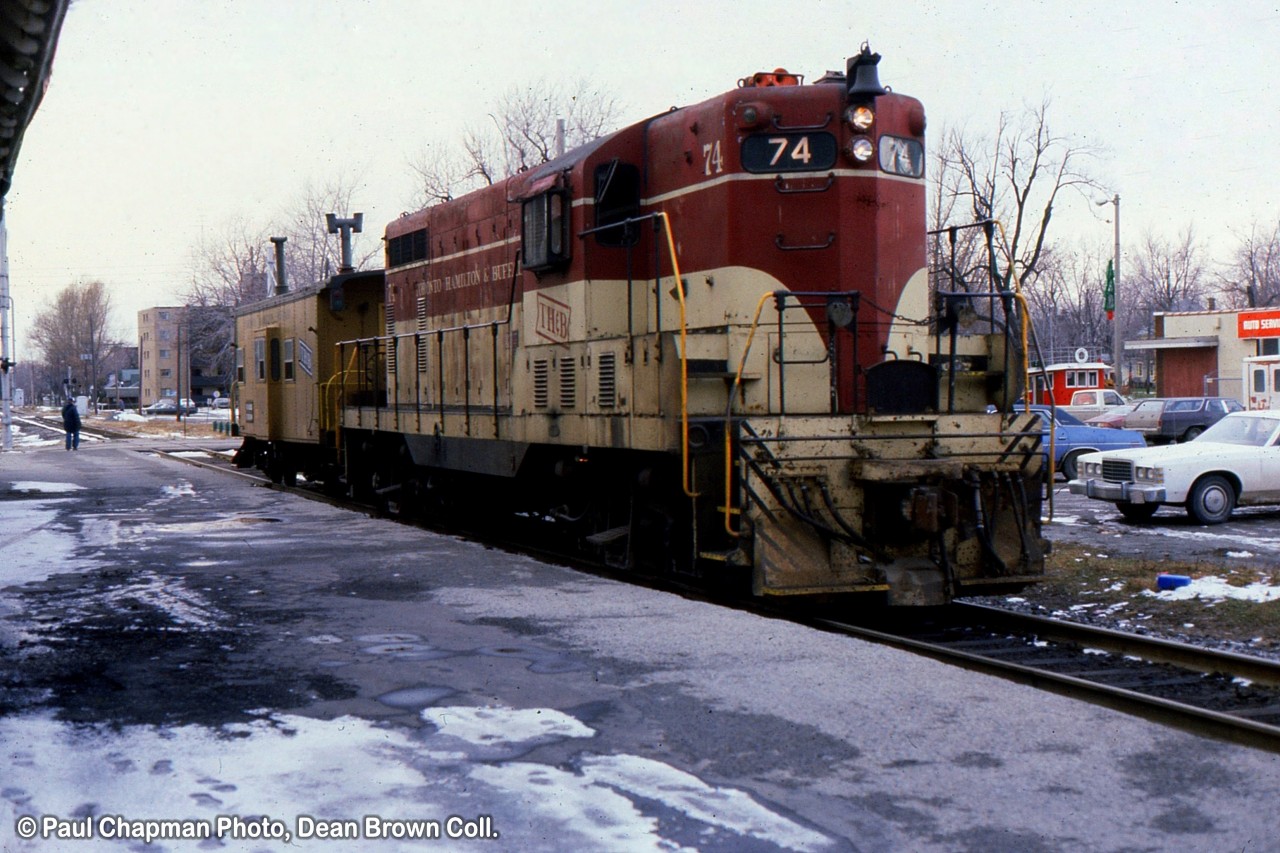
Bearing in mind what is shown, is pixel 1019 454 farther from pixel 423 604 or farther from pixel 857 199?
pixel 423 604

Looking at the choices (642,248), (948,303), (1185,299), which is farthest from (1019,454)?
(1185,299)

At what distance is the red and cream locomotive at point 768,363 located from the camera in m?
Answer: 8.15

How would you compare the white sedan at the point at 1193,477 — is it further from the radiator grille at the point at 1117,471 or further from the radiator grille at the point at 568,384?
the radiator grille at the point at 568,384

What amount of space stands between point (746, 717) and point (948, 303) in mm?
4317

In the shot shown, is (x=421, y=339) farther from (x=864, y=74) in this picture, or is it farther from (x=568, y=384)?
(x=864, y=74)

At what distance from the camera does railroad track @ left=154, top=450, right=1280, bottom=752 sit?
5.85 m

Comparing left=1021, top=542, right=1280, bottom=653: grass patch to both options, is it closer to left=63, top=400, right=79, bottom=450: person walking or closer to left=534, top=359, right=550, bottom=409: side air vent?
left=534, top=359, right=550, bottom=409: side air vent

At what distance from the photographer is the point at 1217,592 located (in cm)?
956

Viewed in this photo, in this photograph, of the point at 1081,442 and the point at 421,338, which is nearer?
the point at 421,338

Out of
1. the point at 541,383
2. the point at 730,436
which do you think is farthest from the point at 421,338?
the point at 730,436

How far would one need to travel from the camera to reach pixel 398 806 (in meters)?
4.47

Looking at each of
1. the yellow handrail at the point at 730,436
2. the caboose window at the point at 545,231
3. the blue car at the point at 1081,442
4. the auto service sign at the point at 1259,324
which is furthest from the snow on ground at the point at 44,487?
the auto service sign at the point at 1259,324

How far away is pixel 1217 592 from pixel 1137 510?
643cm

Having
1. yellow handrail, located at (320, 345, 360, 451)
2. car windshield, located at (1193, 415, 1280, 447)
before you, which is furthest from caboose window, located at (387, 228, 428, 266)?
car windshield, located at (1193, 415, 1280, 447)
